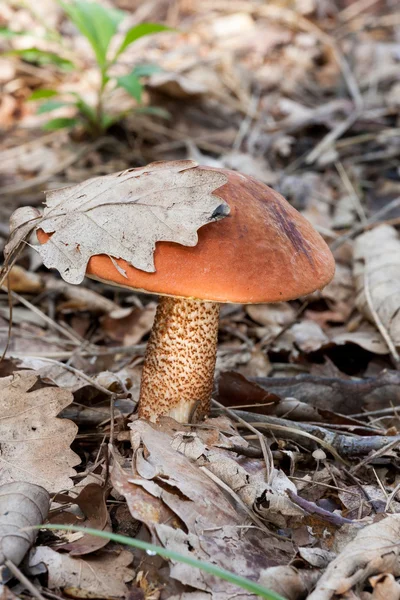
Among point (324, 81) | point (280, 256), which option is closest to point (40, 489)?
point (280, 256)

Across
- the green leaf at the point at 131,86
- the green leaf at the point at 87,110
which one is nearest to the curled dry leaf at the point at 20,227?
the green leaf at the point at 131,86

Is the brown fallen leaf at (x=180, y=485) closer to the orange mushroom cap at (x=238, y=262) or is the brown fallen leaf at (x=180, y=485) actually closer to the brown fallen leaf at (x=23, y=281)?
the orange mushroom cap at (x=238, y=262)

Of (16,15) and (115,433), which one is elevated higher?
(16,15)

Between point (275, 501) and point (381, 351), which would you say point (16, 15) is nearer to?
point (381, 351)

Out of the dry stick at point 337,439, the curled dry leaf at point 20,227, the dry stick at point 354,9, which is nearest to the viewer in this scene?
the curled dry leaf at point 20,227

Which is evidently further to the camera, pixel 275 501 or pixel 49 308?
pixel 49 308

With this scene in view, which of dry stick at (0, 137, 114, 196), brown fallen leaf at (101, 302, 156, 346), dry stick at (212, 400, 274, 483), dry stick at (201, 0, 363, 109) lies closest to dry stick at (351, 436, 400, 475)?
dry stick at (212, 400, 274, 483)
